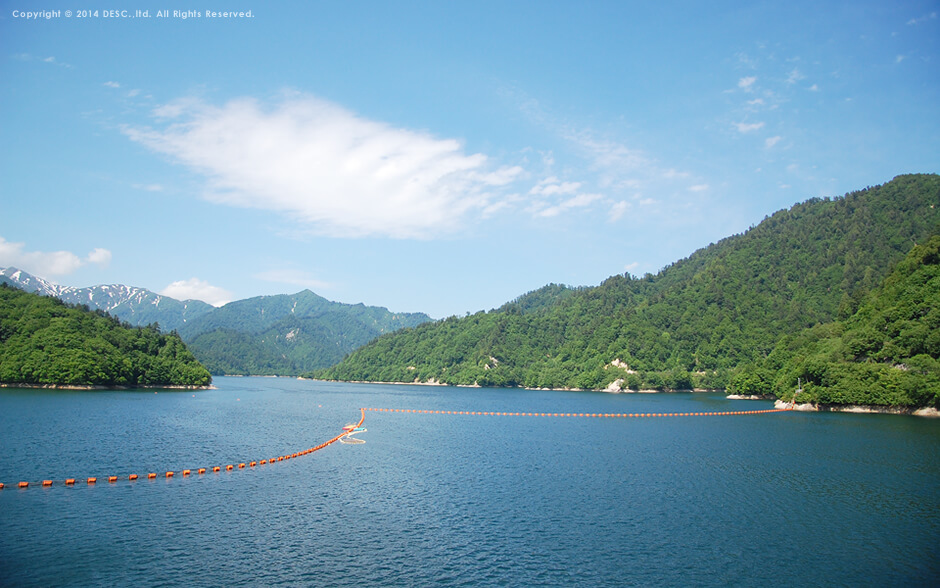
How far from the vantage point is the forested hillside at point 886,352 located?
303 feet

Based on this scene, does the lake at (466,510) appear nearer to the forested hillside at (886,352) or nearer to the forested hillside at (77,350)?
the forested hillside at (886,352)

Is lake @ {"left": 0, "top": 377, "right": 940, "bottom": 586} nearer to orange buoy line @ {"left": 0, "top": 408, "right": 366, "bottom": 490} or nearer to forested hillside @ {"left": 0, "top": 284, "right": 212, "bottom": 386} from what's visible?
orange buoy line @ {"left": 0, "top": 408, "right": 366, "bottom": 490}

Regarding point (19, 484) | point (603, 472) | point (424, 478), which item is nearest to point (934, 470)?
point (603, 472)

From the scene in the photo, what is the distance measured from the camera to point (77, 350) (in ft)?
431

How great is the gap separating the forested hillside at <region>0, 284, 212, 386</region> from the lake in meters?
68.6

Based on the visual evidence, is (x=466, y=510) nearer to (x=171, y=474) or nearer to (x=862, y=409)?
(x=171, y=474)

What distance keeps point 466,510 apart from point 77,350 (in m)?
132

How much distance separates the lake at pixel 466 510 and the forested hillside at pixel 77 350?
6861cm

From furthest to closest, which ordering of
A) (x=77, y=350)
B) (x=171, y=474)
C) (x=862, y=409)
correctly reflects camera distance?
(x=77, y=350) < (x=862, y=409) < (x=171, y=474)

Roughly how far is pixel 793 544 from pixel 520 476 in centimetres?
2244

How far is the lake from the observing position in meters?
26.8

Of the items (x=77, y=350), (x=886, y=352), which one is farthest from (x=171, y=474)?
(x=886, y=352)

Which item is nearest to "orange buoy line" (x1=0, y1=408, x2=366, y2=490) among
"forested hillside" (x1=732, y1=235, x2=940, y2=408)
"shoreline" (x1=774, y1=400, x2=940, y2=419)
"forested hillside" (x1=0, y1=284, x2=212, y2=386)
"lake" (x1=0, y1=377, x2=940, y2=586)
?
"lake" (x1=0, y1=377, x2=940, y2=586)

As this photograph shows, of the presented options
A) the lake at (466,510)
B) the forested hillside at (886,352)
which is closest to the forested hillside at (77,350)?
the lake at (466,510)
